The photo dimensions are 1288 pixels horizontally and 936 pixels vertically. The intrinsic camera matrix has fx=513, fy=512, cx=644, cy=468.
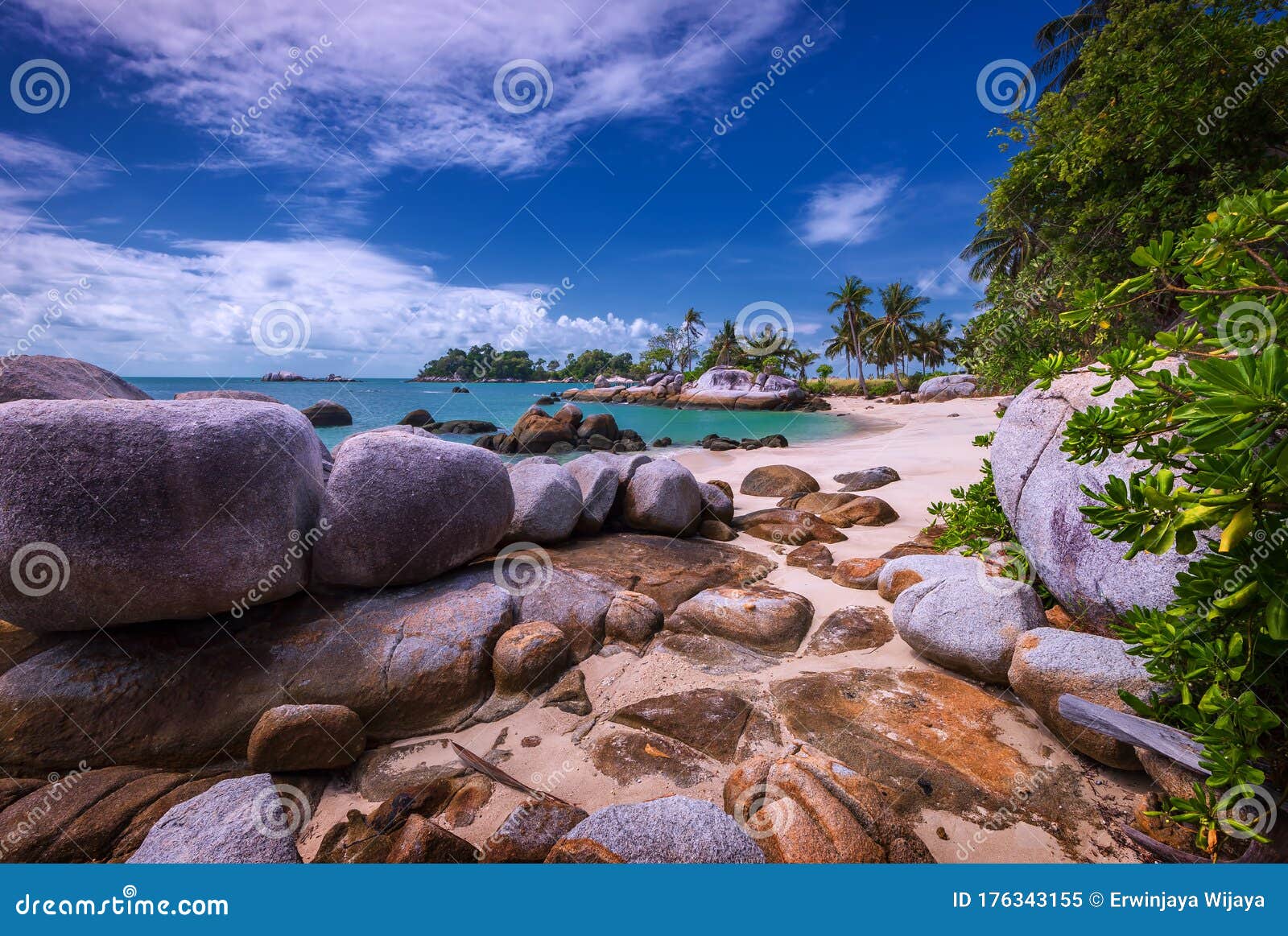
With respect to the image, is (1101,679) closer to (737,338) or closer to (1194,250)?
(1194,250)

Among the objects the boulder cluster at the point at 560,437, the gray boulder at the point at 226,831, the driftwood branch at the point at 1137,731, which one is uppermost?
the boulder cluster at the point at 560,437

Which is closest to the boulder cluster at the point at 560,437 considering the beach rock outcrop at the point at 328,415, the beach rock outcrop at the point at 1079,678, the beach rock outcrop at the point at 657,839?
the beach rock outcrop at the point at 328,415

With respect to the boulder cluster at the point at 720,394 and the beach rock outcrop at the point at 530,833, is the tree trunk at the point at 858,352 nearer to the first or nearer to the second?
the boulder cluster at the point at 720,394

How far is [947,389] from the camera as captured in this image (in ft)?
137

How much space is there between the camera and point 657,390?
59531 millimetres

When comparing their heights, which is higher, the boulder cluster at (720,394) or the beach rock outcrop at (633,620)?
the boulder cluster at (720,394)

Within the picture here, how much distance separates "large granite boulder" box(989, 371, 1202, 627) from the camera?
3660mm

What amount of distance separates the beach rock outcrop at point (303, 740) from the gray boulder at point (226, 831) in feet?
1.34

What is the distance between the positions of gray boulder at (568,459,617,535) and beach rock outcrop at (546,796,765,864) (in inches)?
201

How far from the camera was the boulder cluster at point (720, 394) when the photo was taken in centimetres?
4694

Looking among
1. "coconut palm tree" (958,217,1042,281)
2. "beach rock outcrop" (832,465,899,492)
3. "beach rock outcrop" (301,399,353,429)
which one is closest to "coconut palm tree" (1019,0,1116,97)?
"coconut palm tree" (958,217,1042,281)

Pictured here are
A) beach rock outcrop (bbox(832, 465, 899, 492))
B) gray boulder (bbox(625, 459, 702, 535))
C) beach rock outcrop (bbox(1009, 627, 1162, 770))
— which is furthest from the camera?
beach rock outcrop (bbox(832, 465, 899, 492))

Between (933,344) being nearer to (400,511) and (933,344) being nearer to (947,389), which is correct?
(947,389)

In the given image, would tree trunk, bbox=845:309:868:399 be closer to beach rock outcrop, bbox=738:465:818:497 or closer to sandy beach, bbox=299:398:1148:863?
beach rock outcrop, bbox=738:465:818:497
